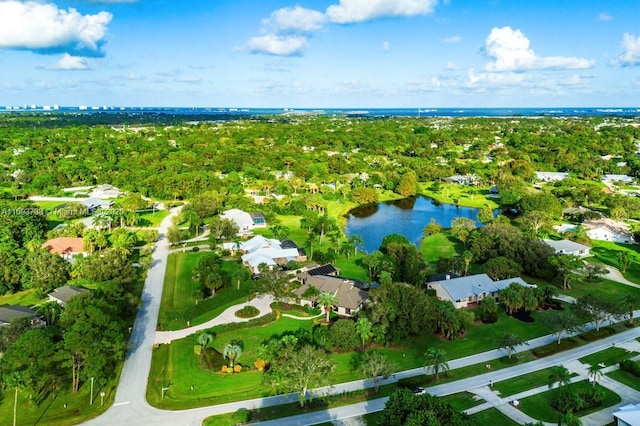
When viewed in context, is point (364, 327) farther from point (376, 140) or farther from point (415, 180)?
point (376, 140)

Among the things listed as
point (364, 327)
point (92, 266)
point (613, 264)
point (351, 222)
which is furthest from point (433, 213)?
point (92, 266)

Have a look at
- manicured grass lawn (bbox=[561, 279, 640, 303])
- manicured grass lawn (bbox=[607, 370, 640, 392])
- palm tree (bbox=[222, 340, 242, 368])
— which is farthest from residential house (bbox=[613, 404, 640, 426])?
palm tree (bbox=[222, 340, 242, 368])

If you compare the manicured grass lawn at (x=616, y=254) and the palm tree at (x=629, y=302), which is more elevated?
the palm tree at (x=629, y=302)

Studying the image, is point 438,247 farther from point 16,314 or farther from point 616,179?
point 616,179

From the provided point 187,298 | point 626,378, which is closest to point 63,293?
point 187,298

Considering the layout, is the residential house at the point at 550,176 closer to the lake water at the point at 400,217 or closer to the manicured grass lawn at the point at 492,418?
the lake water at the point at 400,217

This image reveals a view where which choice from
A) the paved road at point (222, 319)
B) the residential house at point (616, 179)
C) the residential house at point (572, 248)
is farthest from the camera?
the residential house at point (616, 179)

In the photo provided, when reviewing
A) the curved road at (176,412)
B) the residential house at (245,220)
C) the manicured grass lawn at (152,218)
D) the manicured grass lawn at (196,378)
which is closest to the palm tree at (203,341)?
the manicured grass lawn at (196,378)
